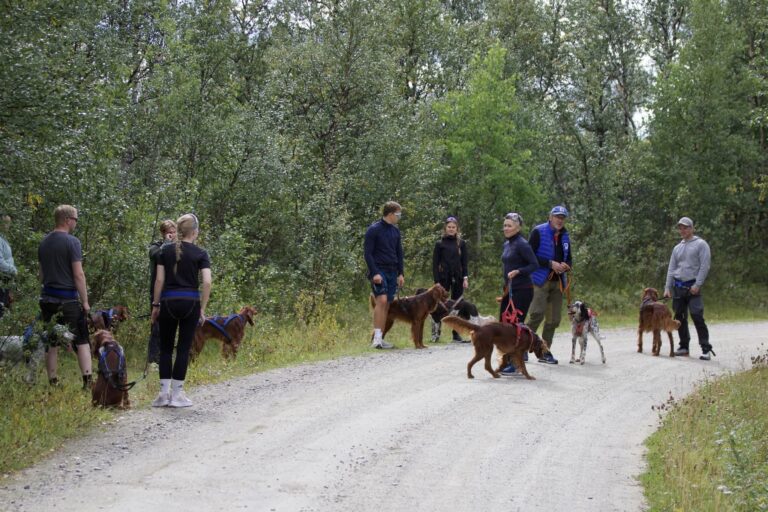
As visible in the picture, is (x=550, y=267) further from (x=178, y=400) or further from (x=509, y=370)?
(x=178, y=400)

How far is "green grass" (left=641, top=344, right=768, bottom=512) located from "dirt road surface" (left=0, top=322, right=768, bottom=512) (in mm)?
229

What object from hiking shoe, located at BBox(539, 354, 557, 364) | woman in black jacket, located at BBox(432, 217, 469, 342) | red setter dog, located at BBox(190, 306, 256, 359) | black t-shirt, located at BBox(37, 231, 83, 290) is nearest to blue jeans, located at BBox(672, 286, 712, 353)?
hiking shoe, located at BBox(539, 354, 557, 364)

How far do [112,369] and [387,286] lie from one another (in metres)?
6.06

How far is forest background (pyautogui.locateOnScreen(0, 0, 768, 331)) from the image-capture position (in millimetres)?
13539

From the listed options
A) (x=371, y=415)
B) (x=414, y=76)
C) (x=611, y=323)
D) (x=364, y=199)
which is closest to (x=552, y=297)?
(x=371, y=415)

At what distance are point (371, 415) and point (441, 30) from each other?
86.9ft

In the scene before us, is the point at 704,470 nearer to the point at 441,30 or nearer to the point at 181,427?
the point at 181,427

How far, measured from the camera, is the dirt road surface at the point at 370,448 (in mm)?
6090

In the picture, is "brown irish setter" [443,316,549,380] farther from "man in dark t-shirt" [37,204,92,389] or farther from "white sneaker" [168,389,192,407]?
"man in dark t-shirt" [37,204,92,389]

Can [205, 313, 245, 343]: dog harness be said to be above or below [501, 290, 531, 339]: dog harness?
below

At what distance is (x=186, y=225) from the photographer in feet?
29.0

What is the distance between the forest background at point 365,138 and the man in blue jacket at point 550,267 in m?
4.94

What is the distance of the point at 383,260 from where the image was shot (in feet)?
45.4

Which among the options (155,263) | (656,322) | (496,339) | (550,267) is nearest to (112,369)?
(155,263)
